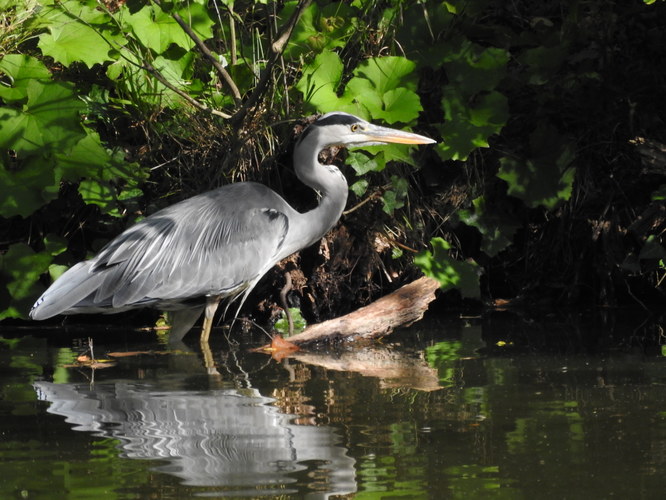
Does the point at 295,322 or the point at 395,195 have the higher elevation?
the point at 395,195

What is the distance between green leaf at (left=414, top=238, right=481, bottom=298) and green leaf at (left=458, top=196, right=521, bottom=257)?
0.23 m

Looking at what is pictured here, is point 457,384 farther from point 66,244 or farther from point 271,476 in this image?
point 66,244

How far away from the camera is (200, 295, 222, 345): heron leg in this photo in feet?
20.0

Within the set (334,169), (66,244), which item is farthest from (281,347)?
(66,244)

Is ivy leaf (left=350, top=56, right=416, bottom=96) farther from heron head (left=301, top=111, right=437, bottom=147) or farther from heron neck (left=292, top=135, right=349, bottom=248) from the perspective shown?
heron neck (left=292, top=135, right=349, bottom=248)

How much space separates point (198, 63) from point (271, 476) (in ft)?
15.0

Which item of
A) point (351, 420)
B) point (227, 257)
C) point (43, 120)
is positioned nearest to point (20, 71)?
point (43, 120)

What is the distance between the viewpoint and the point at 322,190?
641 cm

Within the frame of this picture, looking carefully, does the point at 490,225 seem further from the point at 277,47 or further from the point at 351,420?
the point at 351,420

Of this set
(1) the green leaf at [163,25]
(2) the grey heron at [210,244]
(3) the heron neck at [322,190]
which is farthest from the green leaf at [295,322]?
(1) the green leaf at [163,25]

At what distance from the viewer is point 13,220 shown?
7.02 meters

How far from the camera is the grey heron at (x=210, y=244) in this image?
590 cm

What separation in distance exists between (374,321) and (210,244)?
111 centimetres

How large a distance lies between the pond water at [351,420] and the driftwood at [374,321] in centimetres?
13
